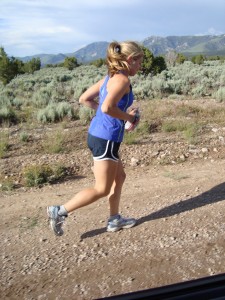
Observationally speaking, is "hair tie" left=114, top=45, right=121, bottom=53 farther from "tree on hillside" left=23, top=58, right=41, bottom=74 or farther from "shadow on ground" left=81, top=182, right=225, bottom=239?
"tree on hillside" left=23, top=58, right=41, bottom=74

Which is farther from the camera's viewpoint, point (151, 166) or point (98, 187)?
point (151, 166)

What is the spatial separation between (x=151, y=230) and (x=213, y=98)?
33.3 feet

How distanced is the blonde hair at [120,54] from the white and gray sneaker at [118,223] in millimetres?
1501

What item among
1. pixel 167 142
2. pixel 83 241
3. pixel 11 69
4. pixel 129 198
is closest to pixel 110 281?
pixel 83 241

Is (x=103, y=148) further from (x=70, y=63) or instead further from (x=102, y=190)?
(x=70, y=63)

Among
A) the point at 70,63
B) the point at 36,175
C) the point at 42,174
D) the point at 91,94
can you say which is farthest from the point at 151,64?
the point at 70,63

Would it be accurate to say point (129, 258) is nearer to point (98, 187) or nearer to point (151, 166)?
point (98, 187)

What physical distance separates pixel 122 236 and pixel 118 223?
0.16 metres

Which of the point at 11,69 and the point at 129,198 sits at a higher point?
the point at 11,69

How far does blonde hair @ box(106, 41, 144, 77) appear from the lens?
140 inches

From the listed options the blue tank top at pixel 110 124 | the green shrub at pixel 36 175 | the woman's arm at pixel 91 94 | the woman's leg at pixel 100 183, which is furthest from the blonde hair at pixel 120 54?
the green shrub at pixel 36 175

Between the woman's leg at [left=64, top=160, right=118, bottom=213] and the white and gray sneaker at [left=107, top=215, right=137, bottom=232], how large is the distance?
36 centimetres

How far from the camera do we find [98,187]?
3904mm

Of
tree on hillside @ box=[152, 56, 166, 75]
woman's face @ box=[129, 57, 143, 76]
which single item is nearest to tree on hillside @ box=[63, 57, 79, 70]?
tree on hillside @ box=[152, 56, 166, 75]
